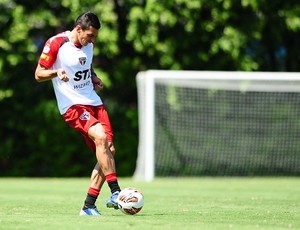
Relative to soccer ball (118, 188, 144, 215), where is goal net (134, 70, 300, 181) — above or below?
below

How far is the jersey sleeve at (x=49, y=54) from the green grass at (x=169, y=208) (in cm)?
170

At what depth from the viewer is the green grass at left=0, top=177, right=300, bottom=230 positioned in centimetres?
884

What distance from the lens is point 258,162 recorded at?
23.0m

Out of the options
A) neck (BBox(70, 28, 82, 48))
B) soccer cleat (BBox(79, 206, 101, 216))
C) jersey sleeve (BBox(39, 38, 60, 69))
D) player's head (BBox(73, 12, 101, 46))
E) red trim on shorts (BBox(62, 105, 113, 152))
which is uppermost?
player's head (BBox(73, 12, 101, 46))

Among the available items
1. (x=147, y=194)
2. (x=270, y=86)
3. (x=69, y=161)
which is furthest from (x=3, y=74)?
(x=147, y=194)

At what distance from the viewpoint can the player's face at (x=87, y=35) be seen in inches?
399

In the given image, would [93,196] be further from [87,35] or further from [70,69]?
[87,35]

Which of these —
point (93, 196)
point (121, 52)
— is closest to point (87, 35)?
point (93, 196)

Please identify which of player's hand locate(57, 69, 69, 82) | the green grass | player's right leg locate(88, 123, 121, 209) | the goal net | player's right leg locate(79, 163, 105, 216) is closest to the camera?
the green grass

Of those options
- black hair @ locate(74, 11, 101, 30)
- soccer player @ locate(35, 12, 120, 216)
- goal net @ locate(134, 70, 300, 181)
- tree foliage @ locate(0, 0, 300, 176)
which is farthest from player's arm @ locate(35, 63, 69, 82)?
tree foliage @ locate(0, 0, 300, 176)

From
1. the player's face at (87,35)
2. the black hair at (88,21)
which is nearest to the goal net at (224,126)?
the player's face at (87,35)

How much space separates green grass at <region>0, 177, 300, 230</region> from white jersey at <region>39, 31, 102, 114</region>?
131 cm

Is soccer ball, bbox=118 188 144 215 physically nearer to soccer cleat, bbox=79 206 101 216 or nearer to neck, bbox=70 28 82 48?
soccer cleat, bbox=79 206 101 216

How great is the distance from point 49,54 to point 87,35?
1.57 ft
